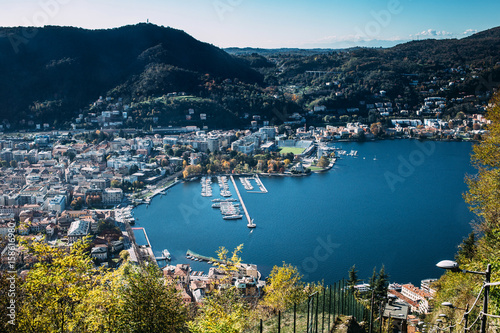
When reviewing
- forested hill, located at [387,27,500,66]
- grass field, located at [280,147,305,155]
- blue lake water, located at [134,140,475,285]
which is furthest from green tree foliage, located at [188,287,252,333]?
forested hill, located at [387,27,500,66]

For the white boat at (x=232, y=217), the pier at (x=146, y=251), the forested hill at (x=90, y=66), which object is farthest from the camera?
the forested hill at (x=90, y=66)

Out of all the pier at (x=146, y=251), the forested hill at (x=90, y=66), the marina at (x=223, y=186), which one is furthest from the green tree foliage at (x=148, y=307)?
the forested hill at (x=90, y=66)

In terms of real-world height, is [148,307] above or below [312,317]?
above

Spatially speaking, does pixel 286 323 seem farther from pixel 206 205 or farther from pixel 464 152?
pixel 464 152

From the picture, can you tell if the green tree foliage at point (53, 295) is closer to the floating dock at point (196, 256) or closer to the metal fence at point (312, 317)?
the metal fence at point (312, 317)

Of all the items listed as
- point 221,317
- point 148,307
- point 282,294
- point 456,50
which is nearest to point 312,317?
point 221,317

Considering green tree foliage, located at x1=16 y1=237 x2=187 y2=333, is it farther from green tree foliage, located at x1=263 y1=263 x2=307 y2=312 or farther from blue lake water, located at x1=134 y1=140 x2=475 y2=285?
blue lake water, located at x1=134 y1=140 x2=475 y2=285

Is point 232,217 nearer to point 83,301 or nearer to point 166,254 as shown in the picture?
point 166,254
